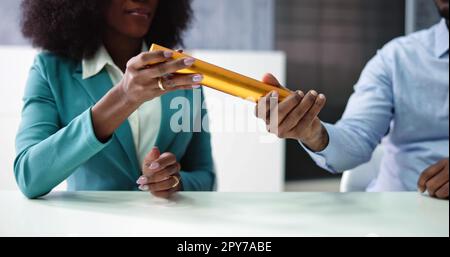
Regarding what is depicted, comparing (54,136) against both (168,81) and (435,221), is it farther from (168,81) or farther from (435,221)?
(435,221)

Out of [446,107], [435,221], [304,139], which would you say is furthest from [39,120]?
[446,107]

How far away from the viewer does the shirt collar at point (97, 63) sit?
1.64ft

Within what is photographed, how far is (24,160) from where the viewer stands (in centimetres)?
51

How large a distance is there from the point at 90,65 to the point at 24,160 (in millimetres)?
112

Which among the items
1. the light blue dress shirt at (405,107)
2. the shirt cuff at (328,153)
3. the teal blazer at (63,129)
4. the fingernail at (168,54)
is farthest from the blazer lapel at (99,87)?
the light blue dress shirt at (405,107)

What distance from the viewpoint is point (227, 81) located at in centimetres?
44

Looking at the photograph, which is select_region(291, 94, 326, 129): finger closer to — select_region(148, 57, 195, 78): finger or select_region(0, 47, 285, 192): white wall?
select_region(0, 47, 285, 192): white wall

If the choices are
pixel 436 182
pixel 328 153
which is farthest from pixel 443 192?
pixel 328 153

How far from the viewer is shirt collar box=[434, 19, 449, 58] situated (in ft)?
2.38

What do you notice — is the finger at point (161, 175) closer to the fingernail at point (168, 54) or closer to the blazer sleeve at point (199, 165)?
the blazer sleeve at point (199, 165)

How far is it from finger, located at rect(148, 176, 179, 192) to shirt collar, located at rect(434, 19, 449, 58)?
1.41ft

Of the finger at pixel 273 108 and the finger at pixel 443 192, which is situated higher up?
the finger at pixel 273 108

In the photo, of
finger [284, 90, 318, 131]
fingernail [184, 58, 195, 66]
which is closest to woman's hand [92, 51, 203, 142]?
fingernail [184, 58, 195, 66]
